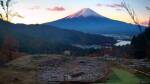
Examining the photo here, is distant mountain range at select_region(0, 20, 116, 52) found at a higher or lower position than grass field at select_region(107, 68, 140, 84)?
higher

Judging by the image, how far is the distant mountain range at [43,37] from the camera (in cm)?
1881

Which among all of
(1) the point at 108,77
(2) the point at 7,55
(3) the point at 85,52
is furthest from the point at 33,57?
(1) the point at 108,77

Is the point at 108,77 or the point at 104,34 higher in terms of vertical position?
the point at 104,34

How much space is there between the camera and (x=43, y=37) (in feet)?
71.2

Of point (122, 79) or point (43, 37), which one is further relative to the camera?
point (43, 37)

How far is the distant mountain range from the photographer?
18.8m

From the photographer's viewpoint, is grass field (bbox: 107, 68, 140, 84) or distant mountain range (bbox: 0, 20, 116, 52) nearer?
grass field (bbox: 107, 68, 140, 84)

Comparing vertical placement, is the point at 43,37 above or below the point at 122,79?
above

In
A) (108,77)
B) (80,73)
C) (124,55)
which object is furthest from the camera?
(124,55)

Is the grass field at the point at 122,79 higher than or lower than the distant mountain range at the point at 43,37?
lower

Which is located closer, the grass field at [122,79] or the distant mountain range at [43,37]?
the grass field at [122,79]

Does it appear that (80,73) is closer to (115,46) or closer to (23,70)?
(23,70)

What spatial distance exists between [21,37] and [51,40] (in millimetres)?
1862

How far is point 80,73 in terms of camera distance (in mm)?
11398
